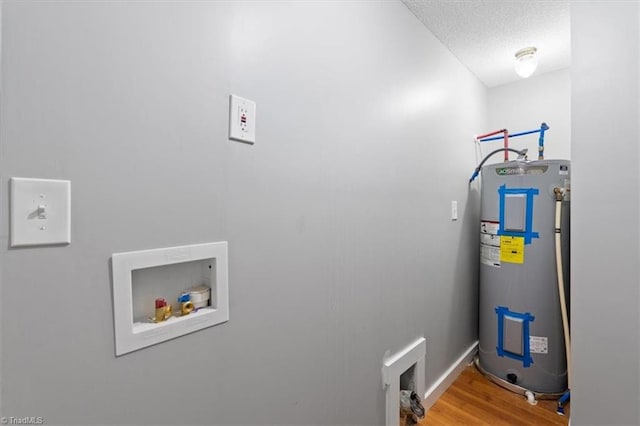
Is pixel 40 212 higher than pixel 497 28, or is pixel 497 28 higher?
pixel 497 28

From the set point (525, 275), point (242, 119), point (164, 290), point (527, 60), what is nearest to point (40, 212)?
point (164, 290)

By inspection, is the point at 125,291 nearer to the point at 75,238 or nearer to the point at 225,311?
the point at 75,238

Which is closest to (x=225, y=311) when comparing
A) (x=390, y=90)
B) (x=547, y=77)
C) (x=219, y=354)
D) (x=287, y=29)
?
(x=219, y=354)

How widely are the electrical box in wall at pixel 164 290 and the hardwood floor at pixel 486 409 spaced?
1.49m

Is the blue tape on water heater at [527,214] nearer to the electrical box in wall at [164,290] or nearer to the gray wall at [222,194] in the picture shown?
the gray wall at [222,194]

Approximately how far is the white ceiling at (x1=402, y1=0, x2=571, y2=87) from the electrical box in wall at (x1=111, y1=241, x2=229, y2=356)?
162cm

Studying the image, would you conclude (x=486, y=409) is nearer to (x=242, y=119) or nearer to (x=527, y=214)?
(x=527, y=214)

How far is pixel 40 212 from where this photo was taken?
518 mm

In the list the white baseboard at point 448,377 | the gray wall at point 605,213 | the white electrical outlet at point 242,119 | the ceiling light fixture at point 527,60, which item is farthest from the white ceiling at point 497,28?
the white baseboard at point 448,377

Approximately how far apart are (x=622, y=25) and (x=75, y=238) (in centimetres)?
177

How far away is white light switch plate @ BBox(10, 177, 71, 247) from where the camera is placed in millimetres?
498

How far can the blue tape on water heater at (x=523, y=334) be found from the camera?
71.3 inches

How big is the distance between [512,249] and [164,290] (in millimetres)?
2040

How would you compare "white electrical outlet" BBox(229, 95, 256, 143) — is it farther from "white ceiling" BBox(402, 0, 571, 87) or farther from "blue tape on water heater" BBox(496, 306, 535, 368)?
"blue tape on water heater" BBox(496, 306, 535, 368)
